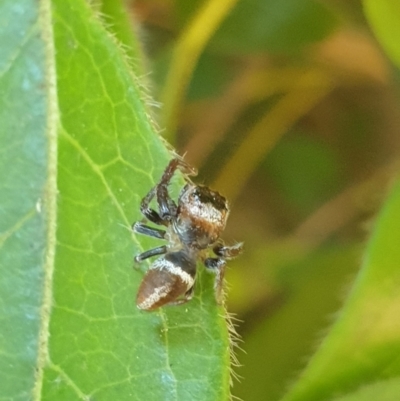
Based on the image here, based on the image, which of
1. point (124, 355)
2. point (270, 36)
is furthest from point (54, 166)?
point (270, 36)

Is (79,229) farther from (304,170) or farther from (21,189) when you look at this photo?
(304,170)

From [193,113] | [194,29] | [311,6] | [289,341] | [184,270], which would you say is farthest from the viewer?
[193,113]

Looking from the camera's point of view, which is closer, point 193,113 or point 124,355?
point 124,355

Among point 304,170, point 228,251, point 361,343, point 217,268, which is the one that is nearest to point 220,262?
point 217,268

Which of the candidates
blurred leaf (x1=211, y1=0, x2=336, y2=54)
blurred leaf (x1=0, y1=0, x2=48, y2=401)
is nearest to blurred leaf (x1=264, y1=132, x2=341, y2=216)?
blurred leaf (x1=211, y1=0, x2=336, y2=54)

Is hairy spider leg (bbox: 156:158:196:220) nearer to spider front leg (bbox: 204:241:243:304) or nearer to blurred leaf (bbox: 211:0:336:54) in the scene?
spider front leg (bbox: 204:241:243:304)

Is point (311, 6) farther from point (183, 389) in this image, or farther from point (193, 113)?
point (183, 389)
